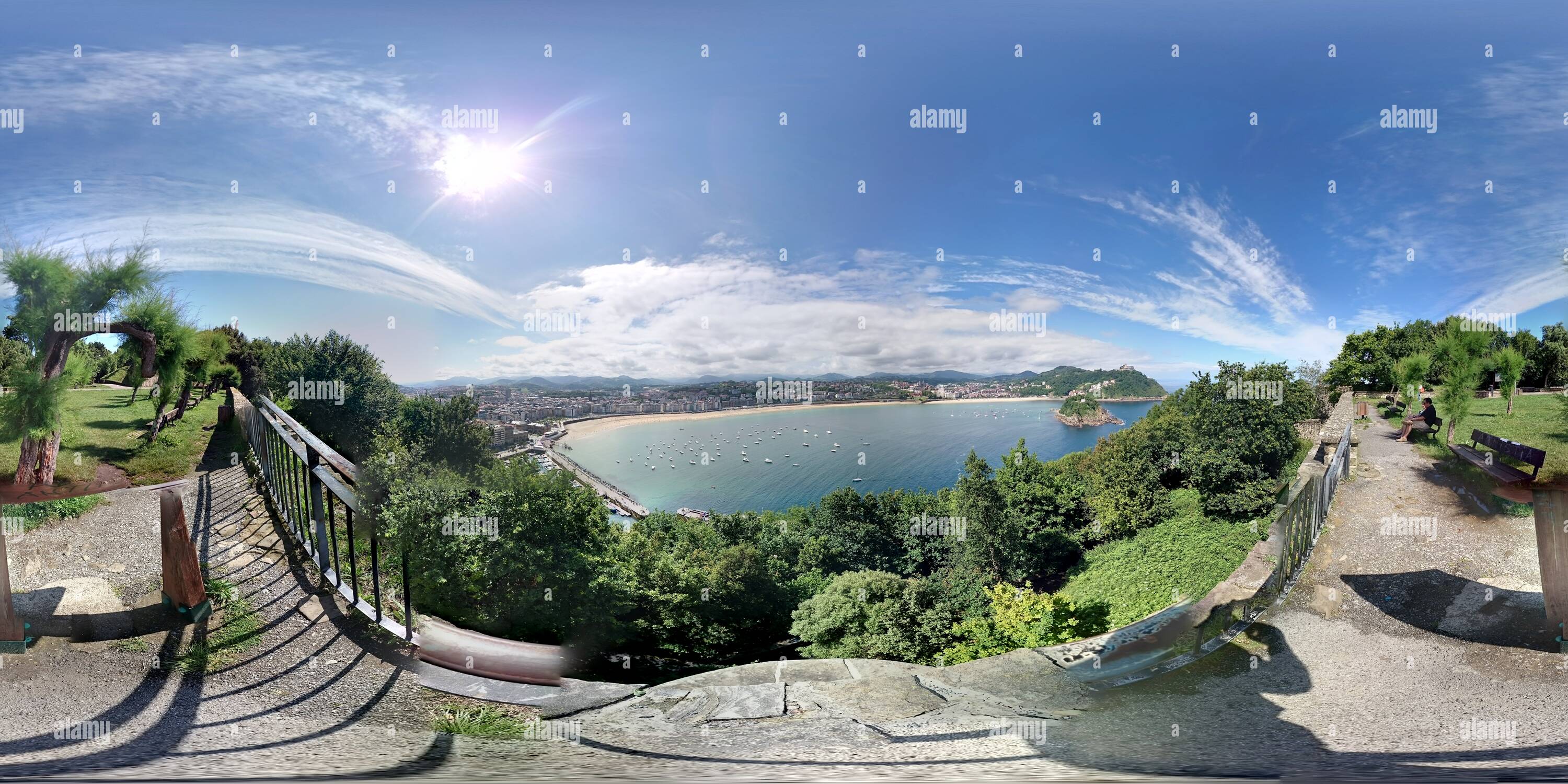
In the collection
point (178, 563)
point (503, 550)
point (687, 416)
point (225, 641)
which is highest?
point (687, 416)

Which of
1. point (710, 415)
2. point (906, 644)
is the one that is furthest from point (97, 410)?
point (906, 644)

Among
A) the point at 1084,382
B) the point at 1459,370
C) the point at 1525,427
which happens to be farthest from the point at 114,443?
the point at 1084,382

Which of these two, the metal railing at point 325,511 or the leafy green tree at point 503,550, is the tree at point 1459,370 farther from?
the metal railing at point 325,511

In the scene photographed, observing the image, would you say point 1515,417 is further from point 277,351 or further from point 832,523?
point 277,351

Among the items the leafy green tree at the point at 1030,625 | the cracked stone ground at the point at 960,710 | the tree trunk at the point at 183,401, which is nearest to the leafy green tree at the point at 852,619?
the leafy green tree at the point at 1030,625

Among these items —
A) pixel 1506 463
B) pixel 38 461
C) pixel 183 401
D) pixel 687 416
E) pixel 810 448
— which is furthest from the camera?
pixel 810 448

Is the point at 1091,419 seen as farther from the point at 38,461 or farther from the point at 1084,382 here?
the point at 38,461

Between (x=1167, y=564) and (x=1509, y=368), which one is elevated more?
(x=1509, y=368)
